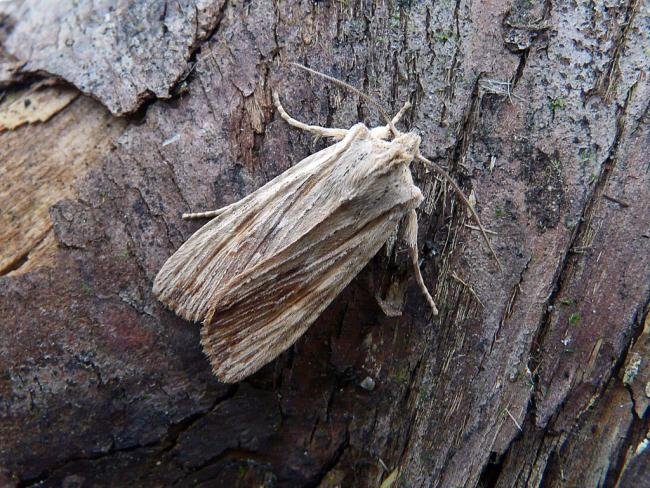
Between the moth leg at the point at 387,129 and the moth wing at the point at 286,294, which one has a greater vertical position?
the moth leg at the point at 387,129

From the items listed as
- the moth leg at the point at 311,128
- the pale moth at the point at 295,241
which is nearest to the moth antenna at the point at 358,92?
the pale moth at the point at 295,241

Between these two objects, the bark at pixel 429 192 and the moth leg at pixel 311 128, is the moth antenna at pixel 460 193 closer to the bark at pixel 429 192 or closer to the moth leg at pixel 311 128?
the bark at pixel 429 192

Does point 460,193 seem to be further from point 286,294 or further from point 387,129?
point 286,294

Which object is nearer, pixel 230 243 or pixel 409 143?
pixel 409 143

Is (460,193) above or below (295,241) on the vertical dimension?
above

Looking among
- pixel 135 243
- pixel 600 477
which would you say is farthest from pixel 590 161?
pixel 135 243

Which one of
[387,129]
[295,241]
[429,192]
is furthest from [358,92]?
[295,241]

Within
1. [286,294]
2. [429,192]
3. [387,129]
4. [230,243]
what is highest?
[387,129]

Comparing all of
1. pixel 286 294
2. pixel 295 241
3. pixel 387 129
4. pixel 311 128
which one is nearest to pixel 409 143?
pixel 387 129

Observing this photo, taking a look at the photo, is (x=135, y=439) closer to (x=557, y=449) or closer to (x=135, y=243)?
(x=135, y=243)
